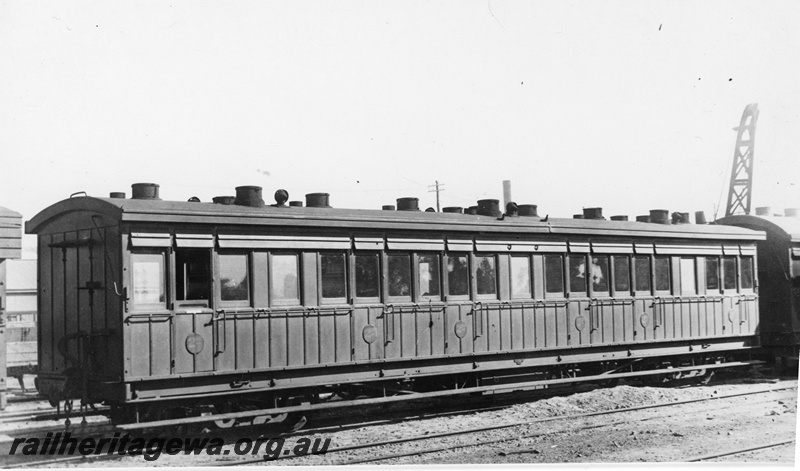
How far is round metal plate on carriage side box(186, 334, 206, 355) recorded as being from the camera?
35.1 feet

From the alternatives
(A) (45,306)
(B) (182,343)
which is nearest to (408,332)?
(B) (182,343)

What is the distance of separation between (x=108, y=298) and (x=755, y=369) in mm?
15668

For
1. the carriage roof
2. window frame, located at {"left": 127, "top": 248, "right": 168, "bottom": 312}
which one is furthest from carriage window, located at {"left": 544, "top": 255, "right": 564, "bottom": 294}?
window frame, located at {"left": 127, "top": 248, "right": 168, "bottom": 312}

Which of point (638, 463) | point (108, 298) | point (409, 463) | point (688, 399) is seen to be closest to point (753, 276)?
point (688, 399)

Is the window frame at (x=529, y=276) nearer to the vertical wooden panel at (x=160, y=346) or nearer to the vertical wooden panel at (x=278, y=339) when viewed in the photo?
the vertical wooden panel at (x=278, y=339)

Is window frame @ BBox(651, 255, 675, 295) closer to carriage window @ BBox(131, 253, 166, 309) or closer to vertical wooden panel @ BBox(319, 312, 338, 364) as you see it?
vertical wooden panel @ BBox(319, 312, 338, 364)

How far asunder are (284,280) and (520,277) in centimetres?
485

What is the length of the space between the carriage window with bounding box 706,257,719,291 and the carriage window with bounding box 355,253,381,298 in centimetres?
879

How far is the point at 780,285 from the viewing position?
18594 mm

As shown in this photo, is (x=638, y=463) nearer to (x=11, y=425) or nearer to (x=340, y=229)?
(x=340, y=229)

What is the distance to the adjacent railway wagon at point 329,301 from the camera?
34.8 feet

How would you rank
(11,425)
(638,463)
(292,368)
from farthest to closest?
(11,425)
(292,368)
(638,463)

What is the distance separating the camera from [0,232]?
44.2ft

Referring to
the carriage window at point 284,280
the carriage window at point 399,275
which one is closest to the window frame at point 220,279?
the carriage window at point 284,280
